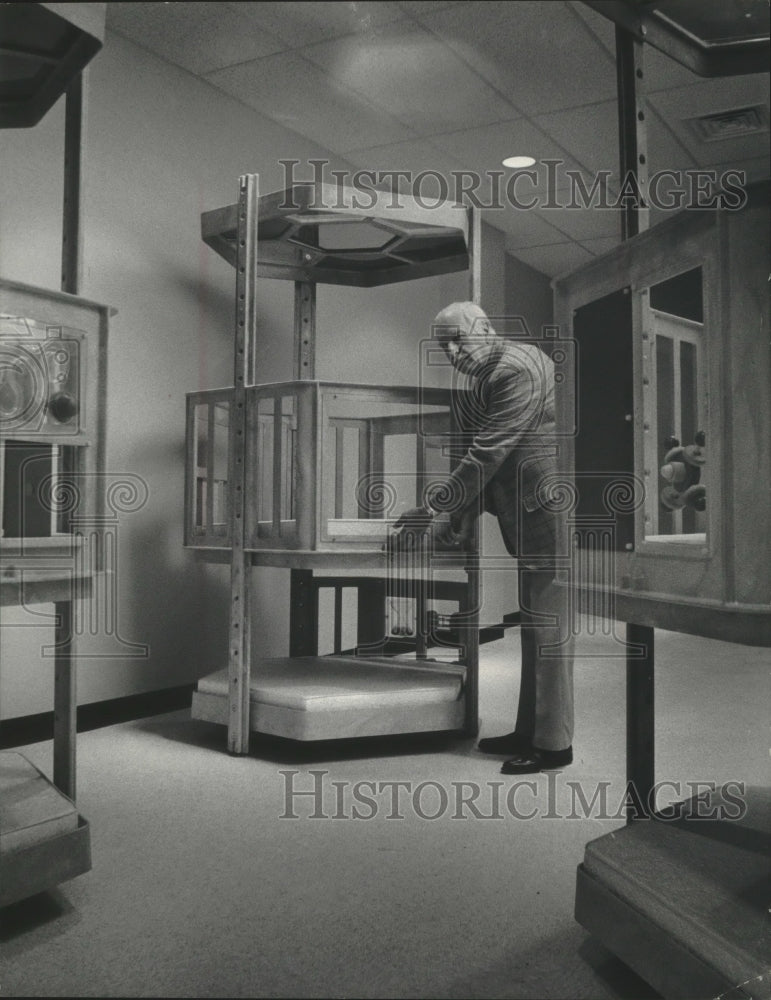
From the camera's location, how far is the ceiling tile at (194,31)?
48cm

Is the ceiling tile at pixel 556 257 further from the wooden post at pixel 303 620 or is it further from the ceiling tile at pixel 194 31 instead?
the wooden post at pixel 303 620

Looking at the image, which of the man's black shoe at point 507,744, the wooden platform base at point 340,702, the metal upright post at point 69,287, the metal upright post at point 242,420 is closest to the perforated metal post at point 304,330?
the metal upright post at point 242,420

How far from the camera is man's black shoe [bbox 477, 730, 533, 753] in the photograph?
157 centimetres

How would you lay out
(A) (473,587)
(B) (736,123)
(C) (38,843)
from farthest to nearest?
(A) (473,587) < (C) (38,843) < (B) (736,123)

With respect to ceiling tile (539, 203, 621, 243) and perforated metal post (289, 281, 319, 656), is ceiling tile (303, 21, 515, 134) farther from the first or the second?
perforated metal post (289, 281, 319, 656)

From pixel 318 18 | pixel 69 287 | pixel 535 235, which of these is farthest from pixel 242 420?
pixel 318 18

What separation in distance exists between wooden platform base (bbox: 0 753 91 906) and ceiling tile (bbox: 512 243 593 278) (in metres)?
0.77

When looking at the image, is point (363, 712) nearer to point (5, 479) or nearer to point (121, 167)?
point (5, 479)

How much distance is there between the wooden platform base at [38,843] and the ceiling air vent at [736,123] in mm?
908

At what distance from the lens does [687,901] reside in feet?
2.25

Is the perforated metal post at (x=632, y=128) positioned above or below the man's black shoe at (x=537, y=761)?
above

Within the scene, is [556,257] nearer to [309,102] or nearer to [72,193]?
[309,102]

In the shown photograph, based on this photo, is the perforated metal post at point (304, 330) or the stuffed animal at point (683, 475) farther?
the perforated metal post at point (304, 330)

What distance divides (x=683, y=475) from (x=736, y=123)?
0.90 feet
